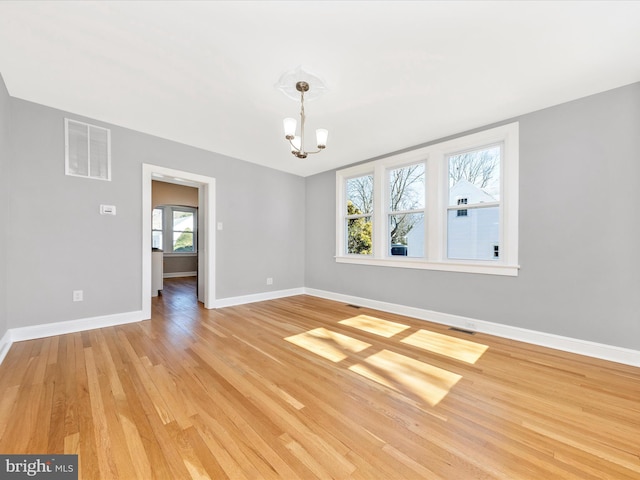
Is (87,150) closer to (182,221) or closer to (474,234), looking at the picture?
(474,234)

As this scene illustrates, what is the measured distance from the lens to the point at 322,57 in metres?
2.10

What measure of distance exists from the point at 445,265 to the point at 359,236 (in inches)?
65.4

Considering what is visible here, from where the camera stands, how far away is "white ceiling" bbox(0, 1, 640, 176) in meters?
1.71

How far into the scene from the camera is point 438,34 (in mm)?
1874

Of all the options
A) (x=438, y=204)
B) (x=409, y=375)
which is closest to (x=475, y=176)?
(x=438, y=204)

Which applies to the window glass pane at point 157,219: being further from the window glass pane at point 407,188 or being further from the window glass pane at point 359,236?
the window glass pane at point 407,188

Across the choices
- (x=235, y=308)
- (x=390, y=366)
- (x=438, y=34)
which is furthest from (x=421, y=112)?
(x=235, y=308)

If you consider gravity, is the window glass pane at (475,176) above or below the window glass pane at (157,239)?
above

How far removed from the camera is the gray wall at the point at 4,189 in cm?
245

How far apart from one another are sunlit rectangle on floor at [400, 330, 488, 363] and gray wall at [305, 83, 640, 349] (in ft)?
1.94

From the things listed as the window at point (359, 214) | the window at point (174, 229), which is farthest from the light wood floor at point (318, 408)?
the window at point (174, 229)

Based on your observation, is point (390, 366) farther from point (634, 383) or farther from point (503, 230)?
point (503, 230)

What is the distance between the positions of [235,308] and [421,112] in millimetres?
3900

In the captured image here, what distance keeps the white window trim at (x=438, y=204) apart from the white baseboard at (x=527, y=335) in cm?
64
